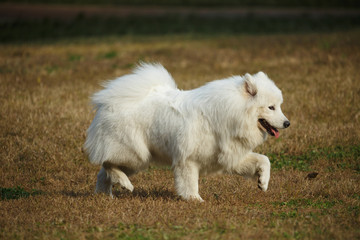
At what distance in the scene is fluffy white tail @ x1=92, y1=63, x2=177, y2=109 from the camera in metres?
7.15

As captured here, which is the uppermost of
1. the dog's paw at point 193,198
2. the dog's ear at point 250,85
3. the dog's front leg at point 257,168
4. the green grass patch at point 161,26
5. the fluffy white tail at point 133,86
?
the green grass patch at point 161,26

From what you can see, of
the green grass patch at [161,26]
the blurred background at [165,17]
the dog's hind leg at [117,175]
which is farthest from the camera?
the blurred background at [165,17]

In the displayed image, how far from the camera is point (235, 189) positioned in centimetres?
748

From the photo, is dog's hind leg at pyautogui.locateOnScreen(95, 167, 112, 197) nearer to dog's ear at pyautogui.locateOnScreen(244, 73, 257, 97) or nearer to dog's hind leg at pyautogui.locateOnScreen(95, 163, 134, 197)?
dog's hind leg at pyautogui.locateOnScreen(95, 163, 134, 197)

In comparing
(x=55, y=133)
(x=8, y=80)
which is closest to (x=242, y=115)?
(x=55, y=133)

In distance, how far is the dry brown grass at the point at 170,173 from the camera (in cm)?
565

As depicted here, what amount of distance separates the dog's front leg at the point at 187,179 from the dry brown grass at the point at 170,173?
18 cm

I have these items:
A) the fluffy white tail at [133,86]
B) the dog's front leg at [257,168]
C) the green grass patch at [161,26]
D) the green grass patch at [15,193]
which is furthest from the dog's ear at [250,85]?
the green grass patch at [161,26]

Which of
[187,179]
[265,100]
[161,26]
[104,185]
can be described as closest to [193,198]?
[187,179]

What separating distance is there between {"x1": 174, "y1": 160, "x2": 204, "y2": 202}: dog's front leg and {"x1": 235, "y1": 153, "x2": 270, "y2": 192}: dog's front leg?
1.85 feet

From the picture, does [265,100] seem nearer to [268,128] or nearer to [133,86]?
[268,128]

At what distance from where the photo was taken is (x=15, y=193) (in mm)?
7477

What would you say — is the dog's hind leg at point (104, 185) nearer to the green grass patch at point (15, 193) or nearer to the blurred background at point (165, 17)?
the green grass patch at point (15, 193)

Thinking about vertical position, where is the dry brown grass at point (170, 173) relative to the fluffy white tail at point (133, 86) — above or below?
below
